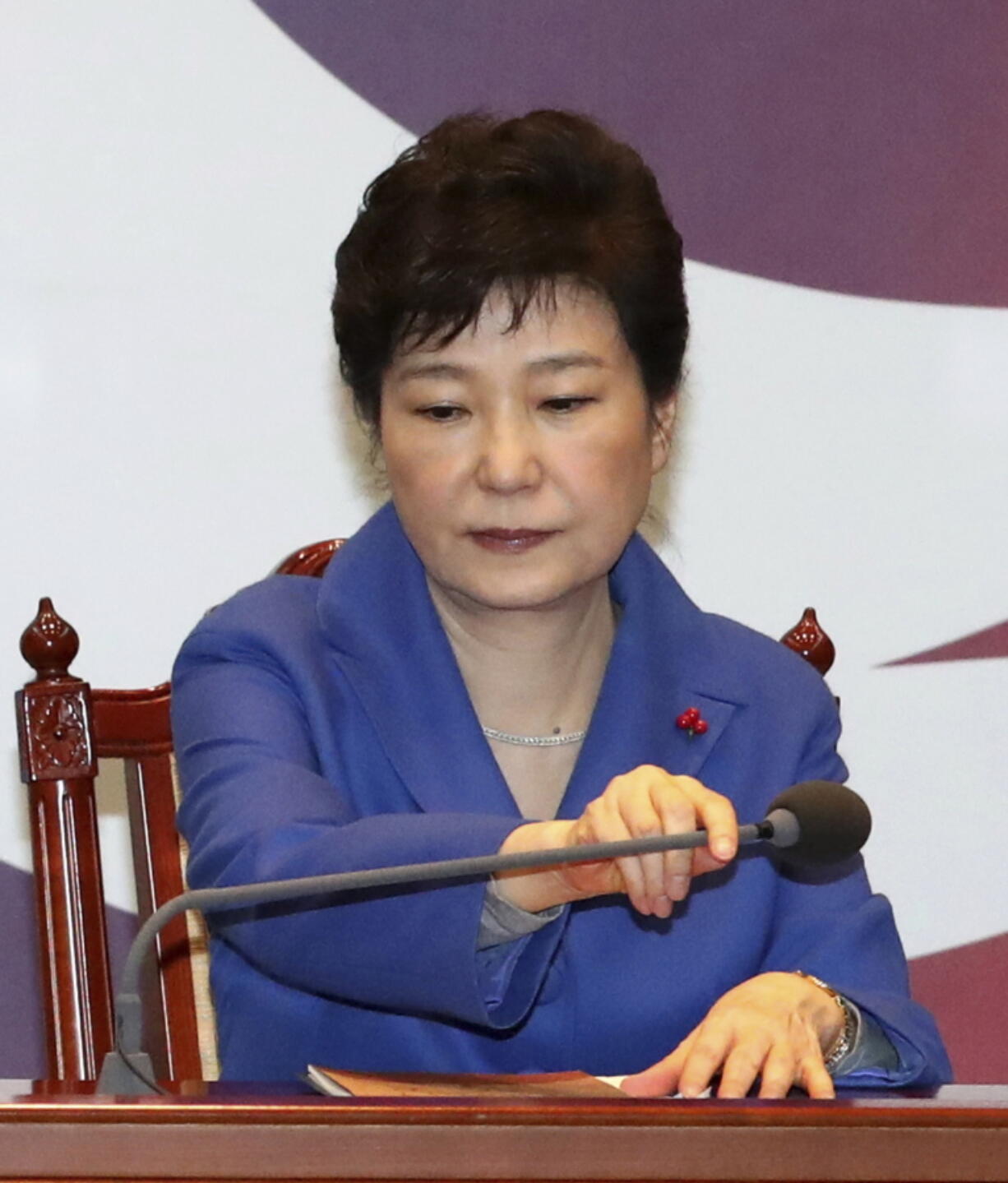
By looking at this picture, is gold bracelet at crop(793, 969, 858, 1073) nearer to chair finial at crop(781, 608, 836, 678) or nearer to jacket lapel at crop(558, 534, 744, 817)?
jacket lapel at crop(558, 534, 744, 817)

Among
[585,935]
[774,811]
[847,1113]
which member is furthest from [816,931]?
[847,1113]

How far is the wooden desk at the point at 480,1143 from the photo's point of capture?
0.90 meters

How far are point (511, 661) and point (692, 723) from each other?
0.19m

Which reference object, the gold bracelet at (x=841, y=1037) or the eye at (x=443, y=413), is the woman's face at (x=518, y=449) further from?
the gold bracelet at (x=841, y=1037)

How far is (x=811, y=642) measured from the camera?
212 centimetres

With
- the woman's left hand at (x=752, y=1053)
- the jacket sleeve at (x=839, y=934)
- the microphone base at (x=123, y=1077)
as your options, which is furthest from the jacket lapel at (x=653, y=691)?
the microphone base at (x=123, y=1077)

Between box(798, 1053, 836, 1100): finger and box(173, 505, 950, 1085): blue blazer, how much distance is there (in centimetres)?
10

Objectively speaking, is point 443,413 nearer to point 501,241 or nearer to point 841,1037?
point 501,241

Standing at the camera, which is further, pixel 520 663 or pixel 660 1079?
pixel 520 663

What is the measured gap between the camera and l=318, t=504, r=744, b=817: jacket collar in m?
1.74

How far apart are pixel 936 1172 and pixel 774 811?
Answer: 0.26 meters

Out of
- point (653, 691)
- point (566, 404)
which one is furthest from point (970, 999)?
point (566, 404)

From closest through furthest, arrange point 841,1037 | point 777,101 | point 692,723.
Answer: point 841,1037 → point 692,723 → point 777,101

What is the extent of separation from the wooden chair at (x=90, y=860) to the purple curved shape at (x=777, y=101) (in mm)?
1032
